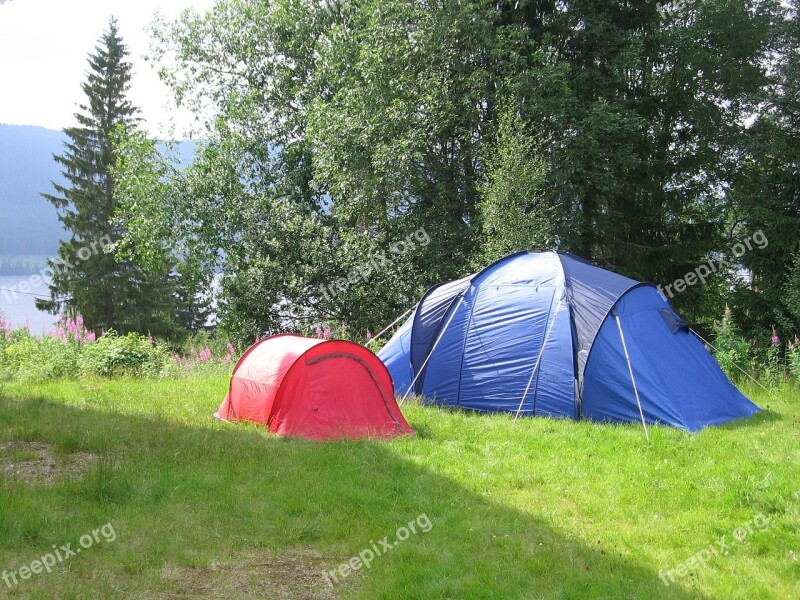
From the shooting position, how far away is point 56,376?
11609 mm

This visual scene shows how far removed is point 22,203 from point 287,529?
192 metres

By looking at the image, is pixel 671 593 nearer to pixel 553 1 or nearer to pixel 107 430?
pixel 107 430

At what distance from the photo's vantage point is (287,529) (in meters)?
5.17

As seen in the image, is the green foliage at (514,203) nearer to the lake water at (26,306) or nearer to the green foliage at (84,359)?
the green foliage at (84,359)

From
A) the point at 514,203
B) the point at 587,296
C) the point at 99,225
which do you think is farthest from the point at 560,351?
the point at 99,225

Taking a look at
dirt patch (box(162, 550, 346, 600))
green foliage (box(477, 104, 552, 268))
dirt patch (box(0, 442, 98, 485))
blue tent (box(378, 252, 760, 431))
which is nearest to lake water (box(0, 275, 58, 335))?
dirt patch (box(0, 442, 98, 485))

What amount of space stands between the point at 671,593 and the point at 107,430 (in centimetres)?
586

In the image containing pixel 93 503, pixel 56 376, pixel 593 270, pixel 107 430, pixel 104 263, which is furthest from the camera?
pixel 104 263

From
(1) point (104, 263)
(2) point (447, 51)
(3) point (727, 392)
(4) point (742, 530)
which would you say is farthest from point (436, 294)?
(1) point (104, 263)

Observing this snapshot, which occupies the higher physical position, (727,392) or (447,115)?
(447,115)

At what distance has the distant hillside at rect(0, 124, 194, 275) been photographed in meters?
132

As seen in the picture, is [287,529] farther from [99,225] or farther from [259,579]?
[99,225]

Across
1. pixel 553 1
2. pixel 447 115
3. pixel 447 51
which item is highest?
pixel 553 1

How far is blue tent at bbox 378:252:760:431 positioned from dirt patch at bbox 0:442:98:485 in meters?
4.74
